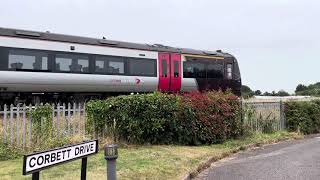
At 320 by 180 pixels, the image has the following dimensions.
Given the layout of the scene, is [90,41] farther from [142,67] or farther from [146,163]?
[146,163]

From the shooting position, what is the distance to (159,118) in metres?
13.9

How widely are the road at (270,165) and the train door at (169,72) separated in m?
9.65

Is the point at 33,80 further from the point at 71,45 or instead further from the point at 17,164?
the point at 17,164

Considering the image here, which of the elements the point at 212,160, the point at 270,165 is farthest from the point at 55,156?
the point at 270,165

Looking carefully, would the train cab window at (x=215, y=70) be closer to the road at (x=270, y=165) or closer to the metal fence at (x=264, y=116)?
the metal fence at (x=264, y=116)

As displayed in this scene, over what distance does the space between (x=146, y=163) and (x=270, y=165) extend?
130 inches

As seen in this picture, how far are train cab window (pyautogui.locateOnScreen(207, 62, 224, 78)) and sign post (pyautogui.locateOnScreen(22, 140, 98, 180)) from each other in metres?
21.6

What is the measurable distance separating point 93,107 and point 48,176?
473 centimetres

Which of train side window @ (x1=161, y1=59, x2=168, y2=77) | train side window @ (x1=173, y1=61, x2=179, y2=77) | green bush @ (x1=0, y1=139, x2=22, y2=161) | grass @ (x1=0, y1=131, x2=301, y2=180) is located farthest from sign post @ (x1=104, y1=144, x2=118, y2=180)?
train side window @ (x1=173, y1=61, x2=179, y2=77)

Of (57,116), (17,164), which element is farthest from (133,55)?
(17,164)

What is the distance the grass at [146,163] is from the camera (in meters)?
9.46

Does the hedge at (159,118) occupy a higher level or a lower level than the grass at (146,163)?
higher

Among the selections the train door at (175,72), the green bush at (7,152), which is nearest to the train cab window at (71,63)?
the train door at (175,72)

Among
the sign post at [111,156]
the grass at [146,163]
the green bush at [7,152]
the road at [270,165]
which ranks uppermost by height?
the sign post at [111,156]
